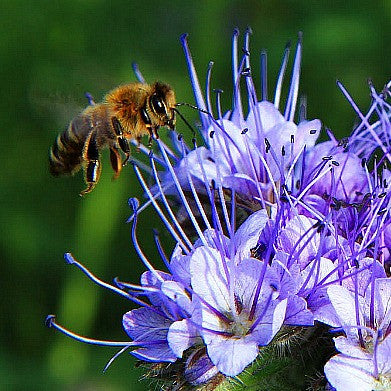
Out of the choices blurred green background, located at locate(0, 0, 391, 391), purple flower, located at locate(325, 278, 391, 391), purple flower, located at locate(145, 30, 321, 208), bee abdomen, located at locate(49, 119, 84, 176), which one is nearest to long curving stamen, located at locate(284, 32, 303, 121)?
purple flower, located at locate(145, 30, 321, 208)

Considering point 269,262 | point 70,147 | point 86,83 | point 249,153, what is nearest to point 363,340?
point 269,262

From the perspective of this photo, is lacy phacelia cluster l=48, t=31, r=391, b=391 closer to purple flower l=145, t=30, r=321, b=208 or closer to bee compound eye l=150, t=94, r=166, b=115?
purple flower l=145, t=30, r=321, b=208

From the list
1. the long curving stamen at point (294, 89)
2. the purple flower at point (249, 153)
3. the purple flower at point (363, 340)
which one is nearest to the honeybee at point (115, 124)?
the purple flower at point (249, 153)

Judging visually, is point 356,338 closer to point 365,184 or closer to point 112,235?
point 365,184

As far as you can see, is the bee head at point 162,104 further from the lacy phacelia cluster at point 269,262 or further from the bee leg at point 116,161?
the lacy phacelia cluster at point 269,262

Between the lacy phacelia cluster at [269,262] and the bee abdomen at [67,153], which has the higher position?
the bee abdomen at [67,153]

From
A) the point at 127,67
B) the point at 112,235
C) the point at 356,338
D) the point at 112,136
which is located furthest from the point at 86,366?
the point at 356,338
